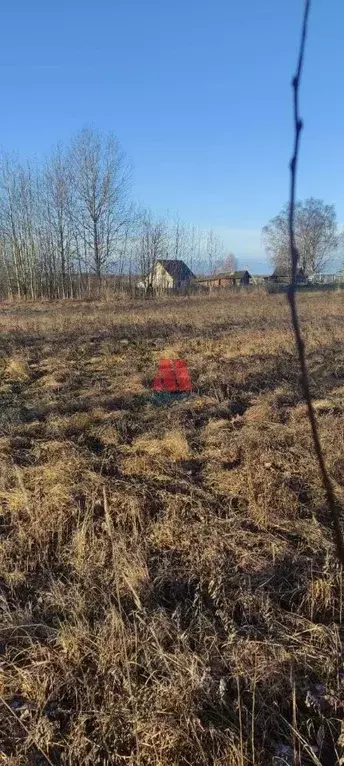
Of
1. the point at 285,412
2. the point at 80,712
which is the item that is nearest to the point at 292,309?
the point at 80,712

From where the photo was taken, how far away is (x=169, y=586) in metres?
2.70

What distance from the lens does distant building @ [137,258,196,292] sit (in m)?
34.9

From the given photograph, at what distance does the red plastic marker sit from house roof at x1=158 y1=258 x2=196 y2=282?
31878 mm

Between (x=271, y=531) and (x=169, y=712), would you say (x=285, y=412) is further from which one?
(x=169, y=712)

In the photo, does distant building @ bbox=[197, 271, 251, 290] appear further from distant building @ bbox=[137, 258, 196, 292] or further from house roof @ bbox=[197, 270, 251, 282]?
distant building @ bbox=[137, 258, 196, 292]

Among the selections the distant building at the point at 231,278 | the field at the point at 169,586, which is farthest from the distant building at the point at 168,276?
the field at the point at 169,586

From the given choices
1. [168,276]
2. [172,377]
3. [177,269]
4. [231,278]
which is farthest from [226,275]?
[172,377]

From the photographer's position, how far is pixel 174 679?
2.03m

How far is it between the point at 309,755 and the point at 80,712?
0.86 m

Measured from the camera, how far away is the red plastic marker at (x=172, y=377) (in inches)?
263

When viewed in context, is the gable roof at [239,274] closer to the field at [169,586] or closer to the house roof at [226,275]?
the house roof at [226,275]

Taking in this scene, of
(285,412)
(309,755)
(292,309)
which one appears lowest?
(309,755)

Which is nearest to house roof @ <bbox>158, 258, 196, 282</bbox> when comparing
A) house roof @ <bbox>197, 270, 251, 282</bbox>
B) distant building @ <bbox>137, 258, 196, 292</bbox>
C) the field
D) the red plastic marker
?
distant building @ <bbox>137, 258, 196, 292</bbox>

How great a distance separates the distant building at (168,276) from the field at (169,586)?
2990 centimetres
